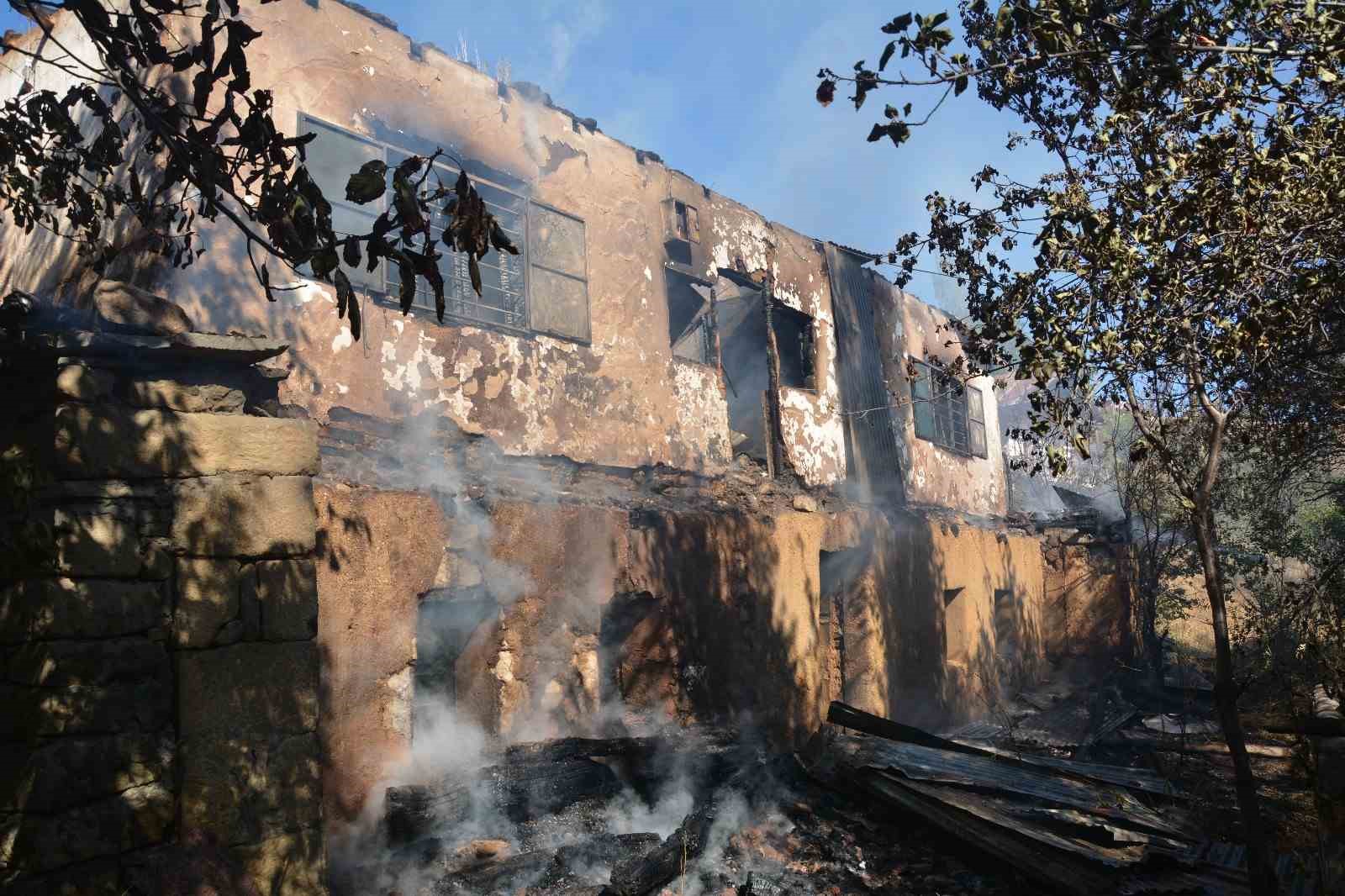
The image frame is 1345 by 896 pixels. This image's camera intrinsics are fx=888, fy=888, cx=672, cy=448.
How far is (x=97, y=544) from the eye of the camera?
3596 mm

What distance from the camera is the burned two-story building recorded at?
6.26 metres

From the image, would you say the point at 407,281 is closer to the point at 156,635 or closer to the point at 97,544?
the point at 97,544

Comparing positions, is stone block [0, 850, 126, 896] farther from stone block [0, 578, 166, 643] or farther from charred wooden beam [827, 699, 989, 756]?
charred wooden beam [827, 699, 989, 756]

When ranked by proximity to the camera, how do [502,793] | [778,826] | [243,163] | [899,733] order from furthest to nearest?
[899,733], [778,826], [502,793], [243,163]

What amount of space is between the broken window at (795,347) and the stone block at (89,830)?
10022 mm

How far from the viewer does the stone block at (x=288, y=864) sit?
3.84 metres

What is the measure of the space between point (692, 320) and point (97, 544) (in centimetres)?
821

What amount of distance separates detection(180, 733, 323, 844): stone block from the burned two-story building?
3.21 feet

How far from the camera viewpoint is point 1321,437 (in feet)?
30.5

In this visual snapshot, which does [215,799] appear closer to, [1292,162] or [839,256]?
[1292,162]

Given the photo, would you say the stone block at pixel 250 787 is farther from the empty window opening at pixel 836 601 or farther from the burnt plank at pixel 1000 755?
the empty window opening at pixel 836 601

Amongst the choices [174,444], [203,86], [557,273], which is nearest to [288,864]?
[174,444]

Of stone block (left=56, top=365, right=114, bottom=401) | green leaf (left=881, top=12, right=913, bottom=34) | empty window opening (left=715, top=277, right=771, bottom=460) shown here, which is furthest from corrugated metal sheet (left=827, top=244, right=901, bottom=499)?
stone block (left=56, top=365, right=114, bottom=401)

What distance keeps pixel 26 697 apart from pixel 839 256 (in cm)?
1238
